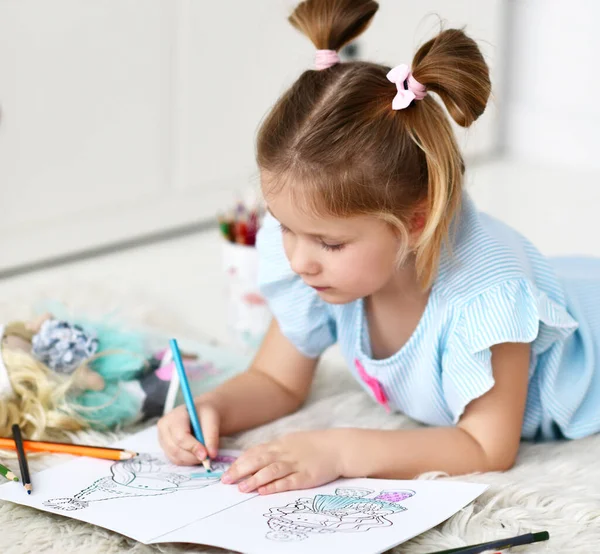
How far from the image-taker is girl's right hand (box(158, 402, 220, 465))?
1.06m

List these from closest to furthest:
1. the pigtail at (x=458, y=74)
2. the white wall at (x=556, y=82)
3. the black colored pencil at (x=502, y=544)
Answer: the black colored pencil at (x=502, y=544) → the pigtail at (x=458, y=74) → the white wall at (x=556, y=82)

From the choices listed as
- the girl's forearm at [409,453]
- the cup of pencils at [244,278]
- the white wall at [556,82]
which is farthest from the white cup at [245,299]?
the white wall at [556,82]

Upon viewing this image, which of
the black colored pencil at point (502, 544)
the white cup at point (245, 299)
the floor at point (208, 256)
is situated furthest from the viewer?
the floor at point (208, 256)

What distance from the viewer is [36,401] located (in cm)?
117

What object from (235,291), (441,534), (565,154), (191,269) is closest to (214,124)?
(191,269)

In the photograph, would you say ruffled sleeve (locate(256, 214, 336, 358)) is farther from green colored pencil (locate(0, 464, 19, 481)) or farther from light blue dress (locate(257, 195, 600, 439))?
green colored pencil (locate(0, 464, 19, 481))

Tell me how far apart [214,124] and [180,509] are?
147 cm

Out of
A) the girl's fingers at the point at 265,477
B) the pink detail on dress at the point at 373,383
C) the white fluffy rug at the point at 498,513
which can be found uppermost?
the pink detail on dress at the point at 373,383

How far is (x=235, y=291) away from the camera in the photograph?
1552 mm

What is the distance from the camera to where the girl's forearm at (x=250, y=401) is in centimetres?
117

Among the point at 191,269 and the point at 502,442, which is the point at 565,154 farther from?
the point at 502,442

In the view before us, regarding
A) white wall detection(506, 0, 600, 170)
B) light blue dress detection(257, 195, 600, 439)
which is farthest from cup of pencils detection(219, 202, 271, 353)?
white wall detection(506, 0, 600, 170)

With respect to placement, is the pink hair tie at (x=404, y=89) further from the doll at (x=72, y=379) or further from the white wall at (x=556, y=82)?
A: the white wall at (x=556, y=82)

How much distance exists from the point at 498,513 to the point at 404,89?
41 centimetres
